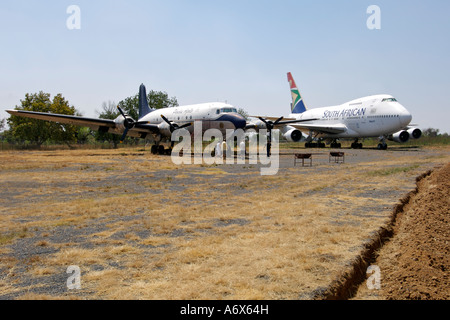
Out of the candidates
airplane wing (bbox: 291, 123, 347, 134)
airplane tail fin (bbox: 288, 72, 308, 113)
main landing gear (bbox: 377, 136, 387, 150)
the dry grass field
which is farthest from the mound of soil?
airplane tail fin (bbox: 288, 72, 308, 113)

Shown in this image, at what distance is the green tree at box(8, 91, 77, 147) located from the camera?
52500mm

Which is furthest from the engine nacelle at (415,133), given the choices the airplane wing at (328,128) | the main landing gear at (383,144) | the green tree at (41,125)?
the green tree at (41,125)

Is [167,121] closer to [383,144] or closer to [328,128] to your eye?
[328,128]

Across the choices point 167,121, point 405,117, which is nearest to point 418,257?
point 167,121

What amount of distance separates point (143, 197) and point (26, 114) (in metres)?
23.7

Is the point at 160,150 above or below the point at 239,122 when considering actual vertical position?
below

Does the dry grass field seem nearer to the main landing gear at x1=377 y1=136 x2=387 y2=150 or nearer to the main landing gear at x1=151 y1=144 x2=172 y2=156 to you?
the main landing gear at x1=151 y1=144 x2=172 y2=156

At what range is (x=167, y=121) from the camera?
A: 94.1ft

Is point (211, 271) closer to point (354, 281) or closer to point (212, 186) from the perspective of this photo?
point (354, 281)

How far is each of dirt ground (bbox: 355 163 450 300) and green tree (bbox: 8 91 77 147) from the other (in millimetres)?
54421

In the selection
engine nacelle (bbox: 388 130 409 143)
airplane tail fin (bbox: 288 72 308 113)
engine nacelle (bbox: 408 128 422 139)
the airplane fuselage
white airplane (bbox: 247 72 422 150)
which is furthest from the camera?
airplane tail fin (bbox: 288 72 308 113)

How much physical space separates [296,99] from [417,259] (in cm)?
4935

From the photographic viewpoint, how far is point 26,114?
2844cm

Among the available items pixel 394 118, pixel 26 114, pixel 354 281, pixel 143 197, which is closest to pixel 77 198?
pixel 143 197
